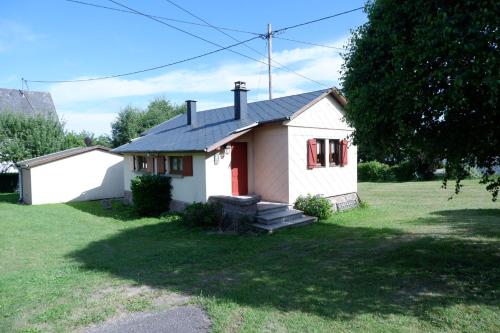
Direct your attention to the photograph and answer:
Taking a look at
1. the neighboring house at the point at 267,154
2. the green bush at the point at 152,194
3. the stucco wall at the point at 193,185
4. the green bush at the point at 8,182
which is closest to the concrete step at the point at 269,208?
the neighboring house at the point at 267,154

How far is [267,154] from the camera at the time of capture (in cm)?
1330

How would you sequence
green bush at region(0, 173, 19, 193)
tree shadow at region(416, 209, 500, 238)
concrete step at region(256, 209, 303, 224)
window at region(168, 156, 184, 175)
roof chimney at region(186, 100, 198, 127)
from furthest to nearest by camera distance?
1. green bush at region(0, 173, 19, 193)
2. roof chimney at region(186, 100, 198, 127)
3. window at region(168, 156, 184, 175)
4. concrete step at region(256, 209, 303, 224)
5. tree shadow at region(416, 209, 500, 238)

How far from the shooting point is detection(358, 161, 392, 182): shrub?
27836 mm

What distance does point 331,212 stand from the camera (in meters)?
12.9

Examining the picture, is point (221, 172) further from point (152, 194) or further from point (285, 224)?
point (285, 224)

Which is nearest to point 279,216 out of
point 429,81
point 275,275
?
point 275,275

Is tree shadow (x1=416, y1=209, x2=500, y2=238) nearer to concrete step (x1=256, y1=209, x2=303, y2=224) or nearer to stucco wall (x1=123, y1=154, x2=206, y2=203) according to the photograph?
concrete step (x1=256, y1=209, x2=303, y2=224)

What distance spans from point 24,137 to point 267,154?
60.9ft

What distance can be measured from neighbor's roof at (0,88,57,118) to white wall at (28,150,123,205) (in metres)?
14.8

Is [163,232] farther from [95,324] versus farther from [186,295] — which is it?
[95,324]

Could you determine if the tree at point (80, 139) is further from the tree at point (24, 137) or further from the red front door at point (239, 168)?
the red front door at point (239, 168)

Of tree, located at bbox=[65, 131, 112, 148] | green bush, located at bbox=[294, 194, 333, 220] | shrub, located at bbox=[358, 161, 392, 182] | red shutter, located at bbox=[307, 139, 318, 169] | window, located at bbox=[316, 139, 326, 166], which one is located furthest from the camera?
shrub, located at bbox=[358, 161, 392, 182]

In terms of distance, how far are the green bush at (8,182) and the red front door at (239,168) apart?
782 inches

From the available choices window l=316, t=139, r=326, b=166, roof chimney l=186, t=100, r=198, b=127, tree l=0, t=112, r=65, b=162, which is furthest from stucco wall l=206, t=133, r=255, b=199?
tree l=0, t=112, r=65, b=162
